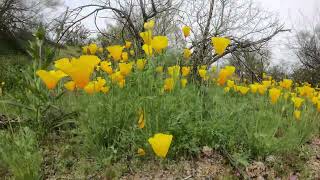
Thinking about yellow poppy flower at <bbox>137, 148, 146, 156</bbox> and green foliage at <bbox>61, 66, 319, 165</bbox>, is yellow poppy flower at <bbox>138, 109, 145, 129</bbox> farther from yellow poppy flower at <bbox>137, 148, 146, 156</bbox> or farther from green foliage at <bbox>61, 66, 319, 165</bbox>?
yellow poppy flower at <bbox>137, 148, 146, 156</bbox>

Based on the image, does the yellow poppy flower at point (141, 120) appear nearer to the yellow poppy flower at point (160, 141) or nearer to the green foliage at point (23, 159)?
the yellow poppy flower at point (160, 141)

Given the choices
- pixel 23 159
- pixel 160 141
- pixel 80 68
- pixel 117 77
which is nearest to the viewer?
pixel 160 141

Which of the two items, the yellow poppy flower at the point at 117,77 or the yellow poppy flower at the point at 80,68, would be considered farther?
the yellow poppy flower at the point at 117,77

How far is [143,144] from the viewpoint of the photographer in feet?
8.68

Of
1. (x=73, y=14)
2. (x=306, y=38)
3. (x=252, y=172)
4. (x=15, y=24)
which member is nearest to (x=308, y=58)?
(x=306, y=38)

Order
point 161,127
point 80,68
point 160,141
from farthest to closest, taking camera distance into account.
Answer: point 161,127 < point 80,68 < point 160,141

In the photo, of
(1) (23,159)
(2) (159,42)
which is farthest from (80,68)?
(1) (23,159)

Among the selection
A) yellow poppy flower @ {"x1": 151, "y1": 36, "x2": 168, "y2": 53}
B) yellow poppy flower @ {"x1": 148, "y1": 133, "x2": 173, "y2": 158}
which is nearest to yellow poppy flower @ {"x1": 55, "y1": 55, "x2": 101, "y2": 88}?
yellow poppy flower @ {"x1": 151, "y1": 36, "x2": 168, "y2": 53}

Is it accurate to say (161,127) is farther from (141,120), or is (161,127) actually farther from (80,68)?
(80,68)

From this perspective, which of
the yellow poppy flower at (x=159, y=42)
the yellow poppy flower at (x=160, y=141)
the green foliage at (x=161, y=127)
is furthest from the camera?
the green foliage at (x=161, y=127)

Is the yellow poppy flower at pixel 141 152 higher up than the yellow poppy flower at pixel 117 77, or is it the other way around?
the yellow poppy flower at pixel 117 77

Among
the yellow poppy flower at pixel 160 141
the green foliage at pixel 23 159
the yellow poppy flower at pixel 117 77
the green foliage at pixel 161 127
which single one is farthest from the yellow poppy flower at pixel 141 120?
the green foliage at pixel 23 159

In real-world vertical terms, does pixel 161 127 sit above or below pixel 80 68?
below

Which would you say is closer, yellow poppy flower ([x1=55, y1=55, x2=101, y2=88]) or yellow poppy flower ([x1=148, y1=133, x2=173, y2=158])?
yellow poppy flower ([x1=148, y1=133, x2=173, y2=158])
